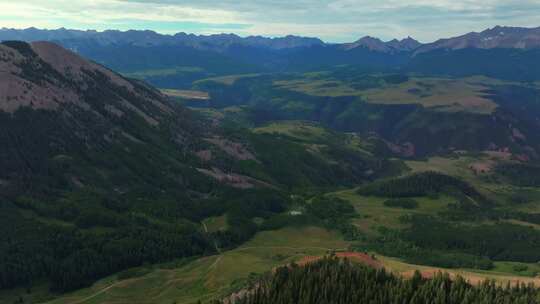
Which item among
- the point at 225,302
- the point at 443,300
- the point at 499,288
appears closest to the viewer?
the point at 443,300

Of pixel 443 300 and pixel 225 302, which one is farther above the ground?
pixel 443 300

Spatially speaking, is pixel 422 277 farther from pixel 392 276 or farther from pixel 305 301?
pixel 305 301

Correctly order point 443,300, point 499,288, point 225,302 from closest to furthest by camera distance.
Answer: point 443,300, point 499,288, point 225,302

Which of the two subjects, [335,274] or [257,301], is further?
[335,274]

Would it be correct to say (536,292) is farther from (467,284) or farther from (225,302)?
(225,302)

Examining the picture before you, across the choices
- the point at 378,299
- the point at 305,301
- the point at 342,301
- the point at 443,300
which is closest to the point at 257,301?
the point at 305,301

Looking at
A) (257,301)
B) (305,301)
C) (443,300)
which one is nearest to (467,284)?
(443,300)
